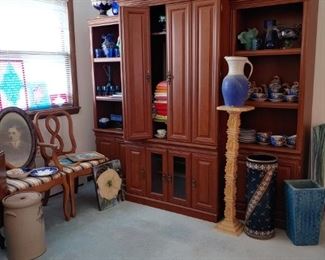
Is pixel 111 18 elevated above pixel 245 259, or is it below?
above

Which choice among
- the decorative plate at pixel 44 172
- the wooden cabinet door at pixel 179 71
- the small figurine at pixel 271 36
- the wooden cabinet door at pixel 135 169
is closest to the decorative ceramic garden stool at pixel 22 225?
the decorative plate at pixel 44 172

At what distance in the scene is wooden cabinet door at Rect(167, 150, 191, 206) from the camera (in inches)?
118

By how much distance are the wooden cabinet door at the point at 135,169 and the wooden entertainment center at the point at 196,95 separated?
0.01 metres

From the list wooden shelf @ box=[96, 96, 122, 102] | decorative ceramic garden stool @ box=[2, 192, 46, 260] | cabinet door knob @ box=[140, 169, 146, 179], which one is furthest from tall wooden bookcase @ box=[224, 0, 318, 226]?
decorative ceramic garden stool @ box=[2, 192, 46, 260]

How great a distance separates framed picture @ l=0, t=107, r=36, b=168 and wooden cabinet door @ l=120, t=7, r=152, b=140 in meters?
0.90

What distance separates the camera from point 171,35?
2.86 meters

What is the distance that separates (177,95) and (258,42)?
85 cm

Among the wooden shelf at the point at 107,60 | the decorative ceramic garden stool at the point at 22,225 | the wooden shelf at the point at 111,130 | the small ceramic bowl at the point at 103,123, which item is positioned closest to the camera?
the decorative ceramic garden stool at the point at 22,225

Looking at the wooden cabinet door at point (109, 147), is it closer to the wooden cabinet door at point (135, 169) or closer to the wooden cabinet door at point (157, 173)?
the wooden cabinet door at point (135, 169)

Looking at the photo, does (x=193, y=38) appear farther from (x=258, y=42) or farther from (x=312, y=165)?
(x=312, y=165)

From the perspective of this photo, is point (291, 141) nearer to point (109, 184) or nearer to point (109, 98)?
point (109, 184)

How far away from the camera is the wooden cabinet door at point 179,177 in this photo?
300cm

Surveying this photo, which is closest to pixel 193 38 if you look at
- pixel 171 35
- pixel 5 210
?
pixel 171 35

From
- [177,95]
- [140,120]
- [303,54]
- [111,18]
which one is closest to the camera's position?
[303,54]
